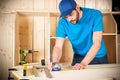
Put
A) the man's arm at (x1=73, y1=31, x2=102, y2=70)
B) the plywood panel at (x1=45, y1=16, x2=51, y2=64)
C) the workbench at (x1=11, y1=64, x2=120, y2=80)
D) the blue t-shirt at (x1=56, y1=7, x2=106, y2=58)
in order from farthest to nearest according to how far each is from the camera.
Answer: the plywood panel at (x1=45, y1=16, x2=51, y2=64) < the blue t-shirt at (x1=56, y1=7, x2=106, y2=58) < the man's arm at (x1=73, y1=31, x2=102, y2=70) < the workbench at (x1=11, y1=64, x2=120, y2=80)

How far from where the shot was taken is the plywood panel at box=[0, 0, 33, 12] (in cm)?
108

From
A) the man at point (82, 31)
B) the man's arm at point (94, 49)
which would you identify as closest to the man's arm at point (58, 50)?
the man at point (82, 31)

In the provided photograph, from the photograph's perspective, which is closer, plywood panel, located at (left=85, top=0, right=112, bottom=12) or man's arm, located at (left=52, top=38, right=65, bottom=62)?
man's arm, located at (left=52, top=38, right=65, bottom=62)

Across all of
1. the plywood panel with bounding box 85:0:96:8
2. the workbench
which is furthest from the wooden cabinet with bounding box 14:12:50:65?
the workbench

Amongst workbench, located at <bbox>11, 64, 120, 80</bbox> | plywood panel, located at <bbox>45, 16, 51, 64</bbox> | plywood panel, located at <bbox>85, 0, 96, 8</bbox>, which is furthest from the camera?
plywood panel, located at <bbox>85, 0, 96, 8</bbox>

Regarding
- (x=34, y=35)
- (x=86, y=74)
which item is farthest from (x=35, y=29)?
(x=86, y=74)

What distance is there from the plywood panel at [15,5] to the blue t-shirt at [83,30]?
26 centimetres

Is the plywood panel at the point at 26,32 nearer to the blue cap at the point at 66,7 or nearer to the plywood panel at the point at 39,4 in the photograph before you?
the plywood panel at the point at 39,4

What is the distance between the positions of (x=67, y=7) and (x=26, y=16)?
0.38 m

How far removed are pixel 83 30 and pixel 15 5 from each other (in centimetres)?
→ 35

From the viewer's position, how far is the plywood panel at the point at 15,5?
3.53 ft

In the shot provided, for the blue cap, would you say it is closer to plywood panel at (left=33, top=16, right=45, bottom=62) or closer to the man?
the man

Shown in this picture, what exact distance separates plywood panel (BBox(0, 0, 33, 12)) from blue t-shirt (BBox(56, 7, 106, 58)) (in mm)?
258

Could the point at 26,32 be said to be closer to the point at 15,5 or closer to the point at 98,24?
the point at 15,5
